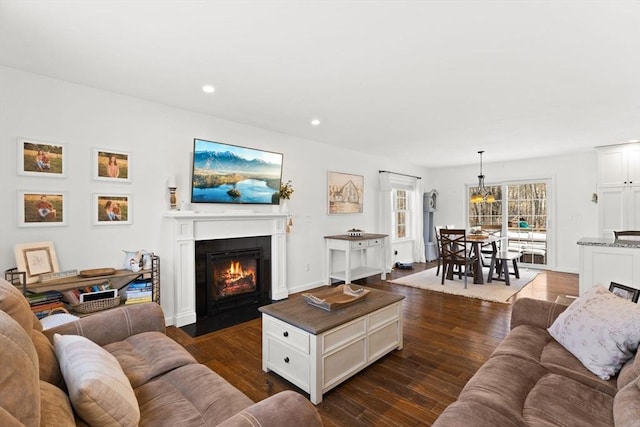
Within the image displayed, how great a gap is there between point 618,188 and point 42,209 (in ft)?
25.9

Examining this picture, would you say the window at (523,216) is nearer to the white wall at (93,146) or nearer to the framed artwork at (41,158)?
the white wall at (93,146)

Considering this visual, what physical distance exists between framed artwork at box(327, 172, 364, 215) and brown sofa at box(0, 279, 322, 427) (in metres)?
3.85

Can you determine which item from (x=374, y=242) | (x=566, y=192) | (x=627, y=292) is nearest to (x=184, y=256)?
(x=374, y=242)

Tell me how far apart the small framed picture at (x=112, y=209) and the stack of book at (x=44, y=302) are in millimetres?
696

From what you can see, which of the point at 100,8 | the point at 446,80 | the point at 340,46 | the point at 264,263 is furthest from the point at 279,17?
the point at 264,263

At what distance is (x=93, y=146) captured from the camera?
9.55 feet

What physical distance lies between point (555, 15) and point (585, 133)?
12.0 feet

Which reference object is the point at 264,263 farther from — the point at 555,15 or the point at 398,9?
the point at 555,15

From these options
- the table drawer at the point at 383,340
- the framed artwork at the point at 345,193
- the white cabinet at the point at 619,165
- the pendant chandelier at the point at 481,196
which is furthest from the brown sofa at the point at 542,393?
the white cabinet at the point at 619,165

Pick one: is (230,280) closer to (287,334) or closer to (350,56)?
(287,334)

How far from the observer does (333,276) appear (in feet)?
16.8

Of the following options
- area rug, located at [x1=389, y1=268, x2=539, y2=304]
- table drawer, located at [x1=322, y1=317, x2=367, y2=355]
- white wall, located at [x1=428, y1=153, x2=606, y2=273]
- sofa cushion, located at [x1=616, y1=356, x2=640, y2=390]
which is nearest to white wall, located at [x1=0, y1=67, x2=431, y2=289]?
table drawer, located at [x1=322, y1=317, x2=367, y2=355]

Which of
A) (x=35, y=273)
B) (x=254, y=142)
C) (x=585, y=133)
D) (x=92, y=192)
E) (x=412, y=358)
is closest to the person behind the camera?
(x=35, y=273)

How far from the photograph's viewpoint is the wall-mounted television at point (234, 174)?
11.8 ft
